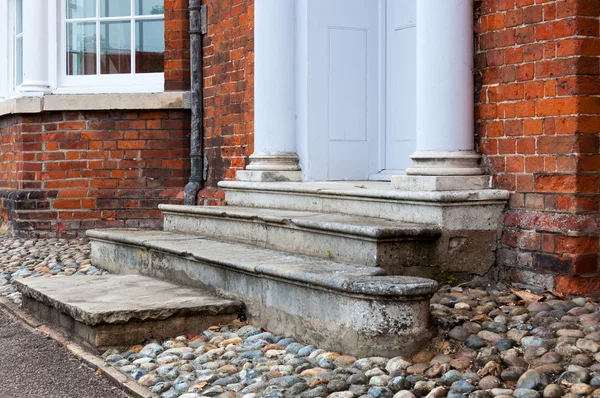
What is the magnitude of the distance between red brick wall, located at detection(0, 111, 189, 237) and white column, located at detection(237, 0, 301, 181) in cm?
233

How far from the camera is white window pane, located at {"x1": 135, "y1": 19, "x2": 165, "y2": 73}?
338 inches

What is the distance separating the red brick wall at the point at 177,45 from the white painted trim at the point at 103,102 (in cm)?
16

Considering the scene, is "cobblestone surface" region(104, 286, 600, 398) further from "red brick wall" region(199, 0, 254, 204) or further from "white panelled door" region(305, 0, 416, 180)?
"red brick wall" region(199, 0, 254, 204)

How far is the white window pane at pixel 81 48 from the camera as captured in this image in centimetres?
877

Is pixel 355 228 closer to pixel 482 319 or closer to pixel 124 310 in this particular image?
pixel 482 319

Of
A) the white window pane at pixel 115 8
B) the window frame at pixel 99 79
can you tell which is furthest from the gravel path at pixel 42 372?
the white window pane at pixel 115 8

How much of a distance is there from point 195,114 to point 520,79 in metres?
4.23

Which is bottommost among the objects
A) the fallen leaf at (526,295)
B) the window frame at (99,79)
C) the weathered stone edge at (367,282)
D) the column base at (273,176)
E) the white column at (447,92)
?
the fallen leaf at (526,295)

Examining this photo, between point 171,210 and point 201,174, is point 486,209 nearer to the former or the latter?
point 171,210

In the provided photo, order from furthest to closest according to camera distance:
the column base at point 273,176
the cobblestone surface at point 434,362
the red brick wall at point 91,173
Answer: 1. the red brick wall at point 91,173
2. the column base at point 273,176
3. the cobblestone surface at point 434,362

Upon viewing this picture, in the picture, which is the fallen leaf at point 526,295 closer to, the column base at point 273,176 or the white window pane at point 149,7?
the column base at point 273,176

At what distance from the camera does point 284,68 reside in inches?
245

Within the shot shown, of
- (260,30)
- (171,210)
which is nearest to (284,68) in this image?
A: (260,30)

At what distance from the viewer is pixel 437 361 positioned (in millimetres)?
3354
